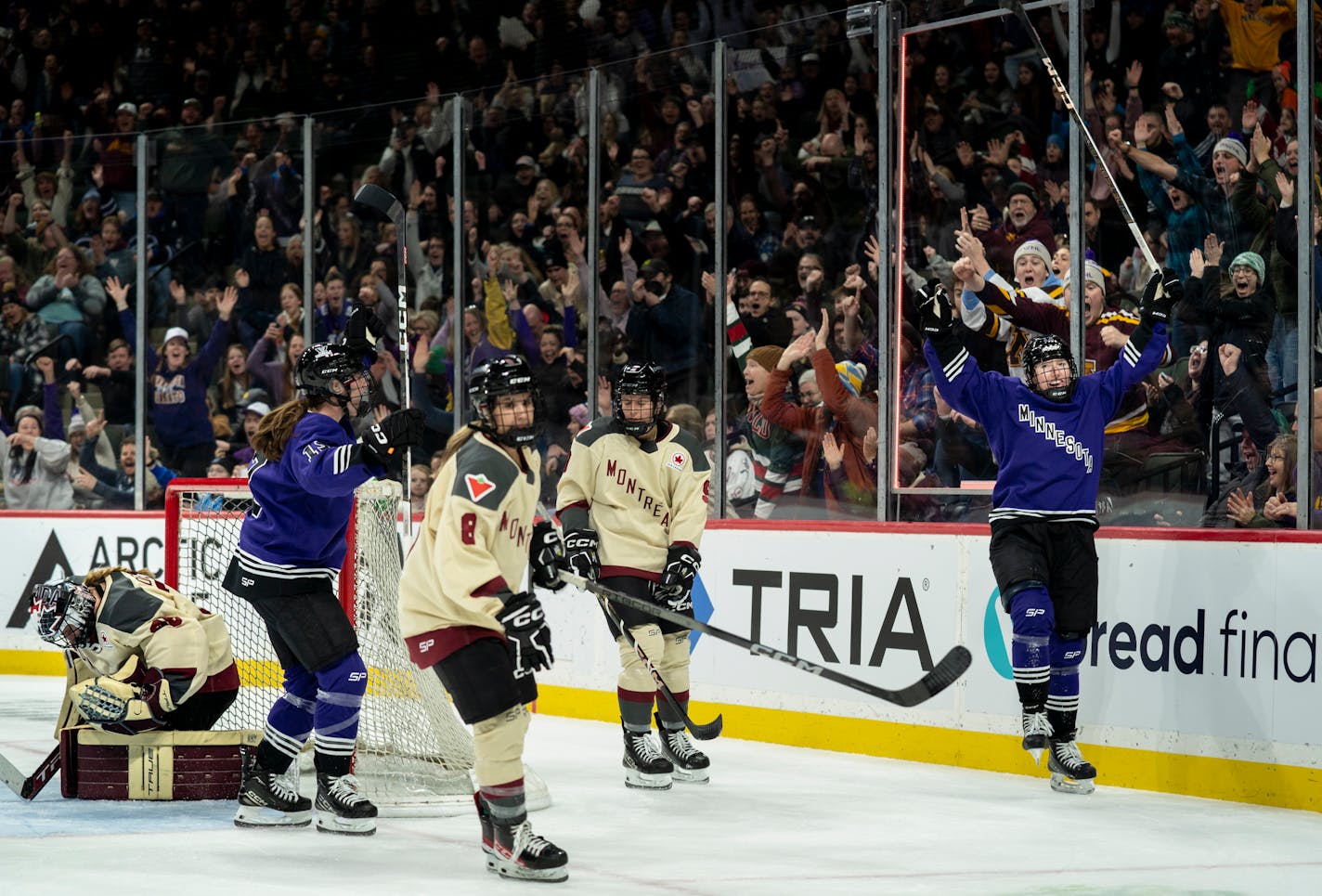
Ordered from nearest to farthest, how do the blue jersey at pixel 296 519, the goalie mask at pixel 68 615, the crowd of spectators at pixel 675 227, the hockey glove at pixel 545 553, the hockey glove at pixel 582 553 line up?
the hockey glove at pixel 545 553, the blue jersey at pixel 296 519, the goalie mask at pixel 68 615, the hockey glove at pixel 582 553, the crowd of spectators at pixel 675 227

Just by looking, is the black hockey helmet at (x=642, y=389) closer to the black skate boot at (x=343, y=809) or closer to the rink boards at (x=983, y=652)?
the rink boards at (x=983, y=652)

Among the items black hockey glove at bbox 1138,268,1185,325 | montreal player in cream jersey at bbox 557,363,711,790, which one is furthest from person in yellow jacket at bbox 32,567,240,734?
black hockey glove at bbox 1138,268,1185,325

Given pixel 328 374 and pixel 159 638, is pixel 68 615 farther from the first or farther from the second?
pixel 328 374

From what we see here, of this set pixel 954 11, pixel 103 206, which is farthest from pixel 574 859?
pixel 103 206

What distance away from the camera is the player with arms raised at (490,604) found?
369 cm

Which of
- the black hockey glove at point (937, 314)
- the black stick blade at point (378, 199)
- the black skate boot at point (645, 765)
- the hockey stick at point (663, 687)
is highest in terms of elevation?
the black stick blade at point (378, 199)

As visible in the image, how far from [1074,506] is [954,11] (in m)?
2.45

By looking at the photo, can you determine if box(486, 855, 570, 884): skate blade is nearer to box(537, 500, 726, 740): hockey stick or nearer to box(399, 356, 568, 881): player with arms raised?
box(399, 356, 568, 881): player with arms raised

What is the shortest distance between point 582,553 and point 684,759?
0.85m

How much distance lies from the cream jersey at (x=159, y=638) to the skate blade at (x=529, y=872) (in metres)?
1.55

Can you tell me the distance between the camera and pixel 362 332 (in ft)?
15.5

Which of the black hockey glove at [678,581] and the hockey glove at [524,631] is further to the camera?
the black hockey glove at [678,581]

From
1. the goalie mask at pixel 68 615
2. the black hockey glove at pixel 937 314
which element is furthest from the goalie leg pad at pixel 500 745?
the black hockey glove at pixel 937 314

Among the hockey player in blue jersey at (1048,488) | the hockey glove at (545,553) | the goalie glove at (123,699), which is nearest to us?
the hockey glove at (545,553)
